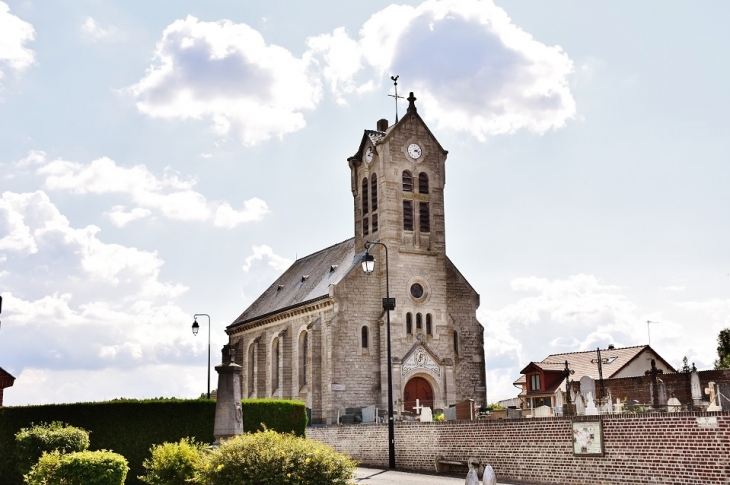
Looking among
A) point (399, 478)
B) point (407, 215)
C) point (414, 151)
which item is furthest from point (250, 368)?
point (399, 478)

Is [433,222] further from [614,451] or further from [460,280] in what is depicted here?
[614,451]

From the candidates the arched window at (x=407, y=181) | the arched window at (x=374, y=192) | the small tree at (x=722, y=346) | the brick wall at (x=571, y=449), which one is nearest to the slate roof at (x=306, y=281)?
the arched window at (x=374, y=192)

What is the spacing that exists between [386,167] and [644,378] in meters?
18.2

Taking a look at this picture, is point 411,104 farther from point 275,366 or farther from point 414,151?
point 275,366

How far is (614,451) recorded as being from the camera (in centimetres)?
2100

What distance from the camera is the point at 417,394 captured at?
43344 millimetres

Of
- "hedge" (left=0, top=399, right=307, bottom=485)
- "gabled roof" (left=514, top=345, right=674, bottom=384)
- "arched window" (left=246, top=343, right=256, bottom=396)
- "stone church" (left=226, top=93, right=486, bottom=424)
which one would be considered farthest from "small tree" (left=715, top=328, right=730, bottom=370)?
"hedge" (left=0, top=399, right=307, bottom=485)

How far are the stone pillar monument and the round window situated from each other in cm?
2329

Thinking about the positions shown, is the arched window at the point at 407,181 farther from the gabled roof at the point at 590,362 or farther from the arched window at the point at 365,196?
the gabled roof at the point at 590,362

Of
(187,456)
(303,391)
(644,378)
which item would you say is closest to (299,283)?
(303,391)

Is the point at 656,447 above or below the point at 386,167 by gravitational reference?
below

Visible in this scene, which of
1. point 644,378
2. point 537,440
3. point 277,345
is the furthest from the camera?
point 277,345

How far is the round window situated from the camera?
4460cm

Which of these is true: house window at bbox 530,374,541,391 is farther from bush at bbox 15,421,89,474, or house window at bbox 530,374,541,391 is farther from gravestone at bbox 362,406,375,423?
bush at bbox 15,421,89,474
